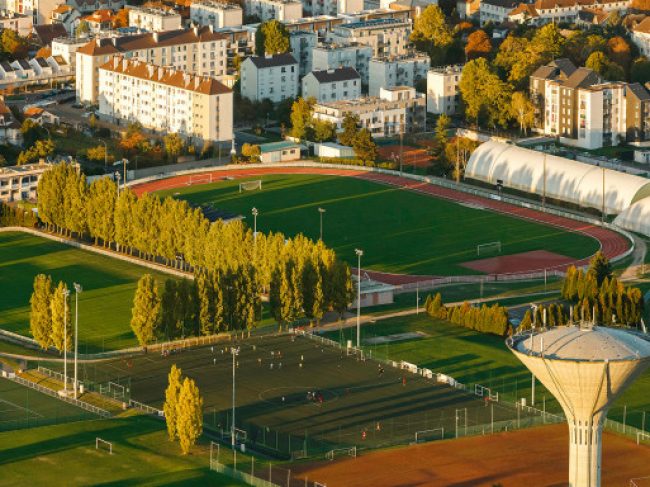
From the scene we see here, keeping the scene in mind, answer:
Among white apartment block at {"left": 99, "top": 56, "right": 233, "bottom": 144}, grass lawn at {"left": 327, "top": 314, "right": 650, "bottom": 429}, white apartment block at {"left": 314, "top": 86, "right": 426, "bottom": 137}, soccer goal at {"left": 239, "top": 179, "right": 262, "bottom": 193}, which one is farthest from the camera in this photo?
white apartment block at {"left": 314, "top": 86, "right": 426, "bottom": 137}

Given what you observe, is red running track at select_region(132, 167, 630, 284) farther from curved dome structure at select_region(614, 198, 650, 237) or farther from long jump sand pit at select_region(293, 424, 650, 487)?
long jump sand pit at select_region(293, 424, 650, 487)

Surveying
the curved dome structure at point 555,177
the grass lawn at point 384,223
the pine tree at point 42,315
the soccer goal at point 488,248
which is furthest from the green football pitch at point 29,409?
the curved dome structure at point 555,177

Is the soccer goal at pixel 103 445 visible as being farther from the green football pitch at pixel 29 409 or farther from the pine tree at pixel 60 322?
the pine tree at pixel 60 322

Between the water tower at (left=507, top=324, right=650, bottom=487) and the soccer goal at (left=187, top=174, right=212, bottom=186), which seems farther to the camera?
the soccer goal at (left=187, top=174, right=212, bottom=186)

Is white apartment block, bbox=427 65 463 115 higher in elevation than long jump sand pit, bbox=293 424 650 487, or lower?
higher

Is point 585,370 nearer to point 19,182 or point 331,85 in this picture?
point 19,182

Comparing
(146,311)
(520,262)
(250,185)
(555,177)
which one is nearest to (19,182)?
(250,185)

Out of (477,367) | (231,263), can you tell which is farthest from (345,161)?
(477,367)

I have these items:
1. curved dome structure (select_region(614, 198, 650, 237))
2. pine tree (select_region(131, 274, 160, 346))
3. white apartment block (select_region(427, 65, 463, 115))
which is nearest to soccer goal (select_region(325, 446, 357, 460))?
pine tree (select_region(131, 274, 160, 346))
